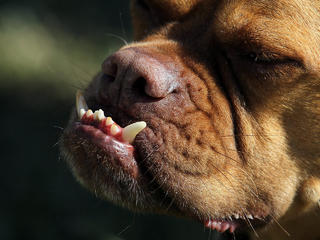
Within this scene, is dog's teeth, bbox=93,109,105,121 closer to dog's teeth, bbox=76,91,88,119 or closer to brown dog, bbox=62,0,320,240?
brown dog, bbox=62,0,320,240

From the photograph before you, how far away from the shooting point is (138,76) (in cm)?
316

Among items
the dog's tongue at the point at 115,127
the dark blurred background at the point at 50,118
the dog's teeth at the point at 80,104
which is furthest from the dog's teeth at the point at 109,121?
the dark blurred background at the point at 50,118

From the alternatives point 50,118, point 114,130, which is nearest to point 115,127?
point 114,130

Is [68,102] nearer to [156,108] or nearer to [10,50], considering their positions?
[10,50]

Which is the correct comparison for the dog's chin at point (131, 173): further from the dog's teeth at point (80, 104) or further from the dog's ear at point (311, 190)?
the dog's ear at point (311, 190)

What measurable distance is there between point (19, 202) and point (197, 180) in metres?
3.11

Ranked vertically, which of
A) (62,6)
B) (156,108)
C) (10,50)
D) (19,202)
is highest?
(156,108)

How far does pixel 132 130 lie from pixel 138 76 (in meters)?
0.29

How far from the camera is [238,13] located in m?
3.28

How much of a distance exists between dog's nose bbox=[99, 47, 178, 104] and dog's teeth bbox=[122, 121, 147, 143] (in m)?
0.16

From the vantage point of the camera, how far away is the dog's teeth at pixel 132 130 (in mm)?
3090

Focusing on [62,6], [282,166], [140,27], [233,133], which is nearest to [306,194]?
[282,166]

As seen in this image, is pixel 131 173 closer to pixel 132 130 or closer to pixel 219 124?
pixel 132 130

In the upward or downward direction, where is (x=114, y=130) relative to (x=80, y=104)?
upward
